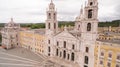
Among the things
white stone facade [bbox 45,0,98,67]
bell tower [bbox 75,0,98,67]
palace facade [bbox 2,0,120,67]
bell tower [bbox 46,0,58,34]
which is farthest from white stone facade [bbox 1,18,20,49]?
bell tower [bbox 75,0,98,67]

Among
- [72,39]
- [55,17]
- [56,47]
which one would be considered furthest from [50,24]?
[72,39]

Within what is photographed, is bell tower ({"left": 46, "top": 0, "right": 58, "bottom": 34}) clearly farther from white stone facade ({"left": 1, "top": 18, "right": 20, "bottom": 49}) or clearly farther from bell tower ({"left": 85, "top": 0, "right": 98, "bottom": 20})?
white stone facade ({"left": 1, "top": 18, "right": 20, "bottom": 49})

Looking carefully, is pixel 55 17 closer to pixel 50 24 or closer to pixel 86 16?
pixel 50 24

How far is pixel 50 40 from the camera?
48625mm

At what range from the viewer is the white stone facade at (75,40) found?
3356 centimetres

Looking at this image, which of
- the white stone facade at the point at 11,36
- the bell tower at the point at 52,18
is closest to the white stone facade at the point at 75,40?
the bell tower at the point at 52,18

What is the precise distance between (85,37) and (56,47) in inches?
555

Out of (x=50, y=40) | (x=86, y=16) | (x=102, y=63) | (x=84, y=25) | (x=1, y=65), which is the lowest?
(x=1, y=65)

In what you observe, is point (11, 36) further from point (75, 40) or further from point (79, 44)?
point (79, 44)

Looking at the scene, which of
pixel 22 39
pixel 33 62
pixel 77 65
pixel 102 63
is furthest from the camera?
pixel 22 39

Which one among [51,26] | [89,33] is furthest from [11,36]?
[89,33]

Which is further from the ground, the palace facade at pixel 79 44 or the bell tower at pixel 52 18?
the bell tower at pixel 52 18

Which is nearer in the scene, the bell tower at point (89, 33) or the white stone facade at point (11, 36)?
the bell tower at point (89, 33)

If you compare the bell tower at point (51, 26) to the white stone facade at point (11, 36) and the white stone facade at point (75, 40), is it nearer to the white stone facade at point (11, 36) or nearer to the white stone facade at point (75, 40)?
the white stone facade at point (75, 40)
